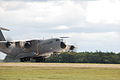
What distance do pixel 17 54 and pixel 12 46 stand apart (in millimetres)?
2700

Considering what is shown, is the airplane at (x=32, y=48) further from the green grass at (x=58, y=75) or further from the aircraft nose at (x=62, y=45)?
the green grass at (x=58, y=75)

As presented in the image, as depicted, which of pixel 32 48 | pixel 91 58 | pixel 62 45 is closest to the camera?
pixel 62 45

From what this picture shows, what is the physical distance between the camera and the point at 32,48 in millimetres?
97875

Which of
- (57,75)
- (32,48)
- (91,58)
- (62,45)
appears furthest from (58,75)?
(91,58)

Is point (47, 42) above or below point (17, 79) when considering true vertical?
above

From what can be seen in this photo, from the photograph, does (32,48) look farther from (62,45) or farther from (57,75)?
(57,75)

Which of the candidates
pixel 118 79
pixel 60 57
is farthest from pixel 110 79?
pixel 60 57

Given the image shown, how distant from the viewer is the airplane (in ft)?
313

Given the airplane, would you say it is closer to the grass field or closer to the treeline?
the treeline

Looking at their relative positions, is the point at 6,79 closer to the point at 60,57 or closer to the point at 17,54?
the point at 17,54

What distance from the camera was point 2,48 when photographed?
99125 millimetres

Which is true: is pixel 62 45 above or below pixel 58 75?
above

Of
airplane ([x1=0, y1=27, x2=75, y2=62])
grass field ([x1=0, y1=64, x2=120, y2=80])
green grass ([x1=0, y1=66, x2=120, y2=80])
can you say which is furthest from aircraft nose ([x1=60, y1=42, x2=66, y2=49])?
green grass ([x1=0, y1=66, x2=120, y2=80])

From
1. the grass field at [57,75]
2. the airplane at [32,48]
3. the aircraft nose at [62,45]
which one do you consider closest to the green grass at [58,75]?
the grass field at [57,75]
